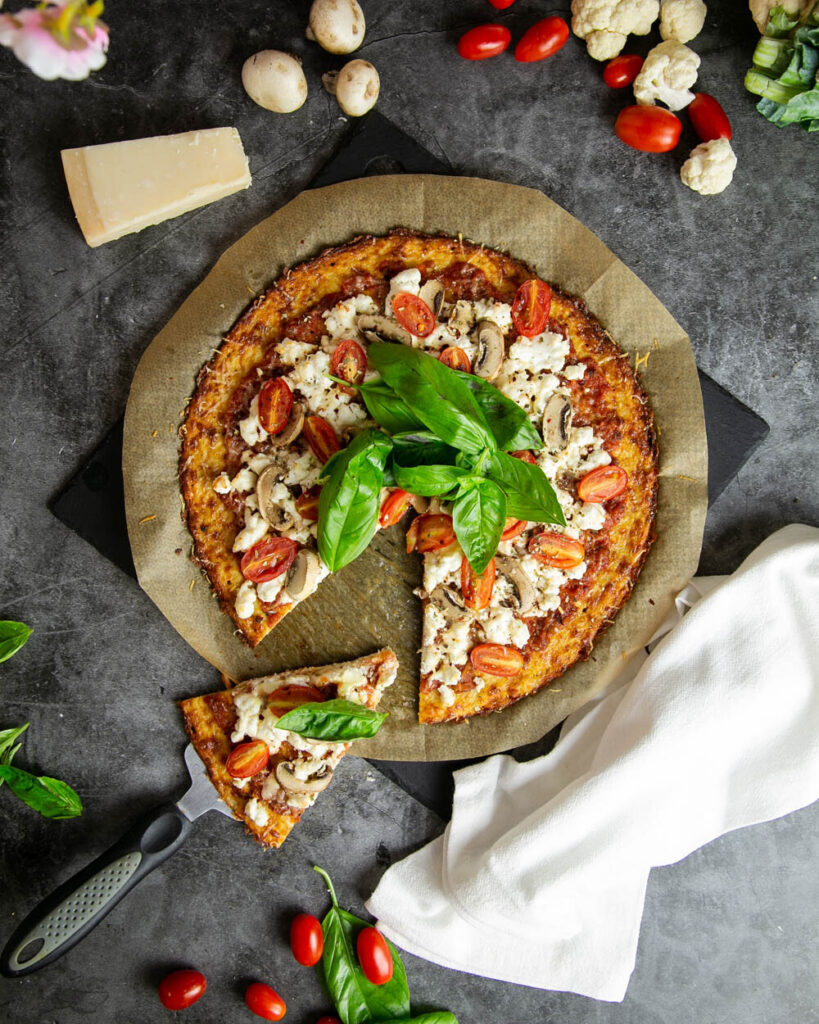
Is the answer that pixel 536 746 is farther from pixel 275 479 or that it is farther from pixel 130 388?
pixel 130 388

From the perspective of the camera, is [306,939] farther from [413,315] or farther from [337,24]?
[337,24]

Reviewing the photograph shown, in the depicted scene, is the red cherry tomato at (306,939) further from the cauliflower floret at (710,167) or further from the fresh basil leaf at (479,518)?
the cauliflower floret at (710,167)

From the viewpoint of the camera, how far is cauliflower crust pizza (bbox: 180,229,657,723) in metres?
3.67

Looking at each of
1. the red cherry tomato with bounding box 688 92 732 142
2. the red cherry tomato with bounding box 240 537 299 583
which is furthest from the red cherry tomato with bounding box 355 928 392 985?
the red cherry tomato with bounding box 688 92 732 142

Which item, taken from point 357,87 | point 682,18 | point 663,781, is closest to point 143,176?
point 357,87

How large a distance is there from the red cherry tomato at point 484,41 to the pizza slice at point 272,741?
2.76 metres

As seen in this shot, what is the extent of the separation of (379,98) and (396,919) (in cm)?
385

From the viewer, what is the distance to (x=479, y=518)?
330 centimetres

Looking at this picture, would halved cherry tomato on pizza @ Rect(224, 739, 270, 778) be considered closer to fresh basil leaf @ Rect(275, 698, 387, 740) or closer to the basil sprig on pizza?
fresh basil leaf @ Rect(275, 698, 387, 740)

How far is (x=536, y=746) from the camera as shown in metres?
3.97

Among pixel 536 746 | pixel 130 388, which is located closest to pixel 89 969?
pixel 536 746

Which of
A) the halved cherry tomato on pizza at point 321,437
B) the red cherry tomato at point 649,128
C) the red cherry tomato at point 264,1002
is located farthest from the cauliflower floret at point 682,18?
the red cherry tomato at point 264,1002

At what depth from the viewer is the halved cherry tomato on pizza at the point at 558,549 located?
12.2ft

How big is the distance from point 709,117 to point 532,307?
1.16 metres
